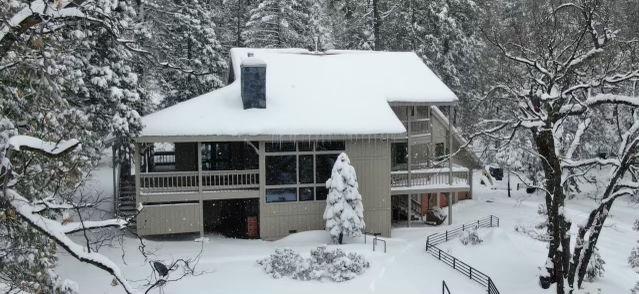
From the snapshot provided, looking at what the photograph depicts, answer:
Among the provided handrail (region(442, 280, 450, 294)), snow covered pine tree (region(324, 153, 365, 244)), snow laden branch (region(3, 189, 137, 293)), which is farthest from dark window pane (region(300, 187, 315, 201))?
snow laden branch (region(3, 189, 137, 293))

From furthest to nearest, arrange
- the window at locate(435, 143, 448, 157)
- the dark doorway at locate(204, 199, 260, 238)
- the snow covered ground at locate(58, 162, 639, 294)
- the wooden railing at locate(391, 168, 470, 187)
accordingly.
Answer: the window at locate(435, 143, 448, 157)
the wooden railing at locate(391, 168, 470, 187)
the dark doorway at locate(204, 199, 260, 238)
the snow covered ground at locate(58, 162, 639, 294)

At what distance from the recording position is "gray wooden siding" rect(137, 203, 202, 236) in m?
21.4

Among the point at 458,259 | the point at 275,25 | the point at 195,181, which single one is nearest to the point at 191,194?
the point at 195,181

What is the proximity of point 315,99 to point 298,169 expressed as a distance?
10.5 ft

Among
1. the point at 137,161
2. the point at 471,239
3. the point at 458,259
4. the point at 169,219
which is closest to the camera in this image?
the point at 458,259

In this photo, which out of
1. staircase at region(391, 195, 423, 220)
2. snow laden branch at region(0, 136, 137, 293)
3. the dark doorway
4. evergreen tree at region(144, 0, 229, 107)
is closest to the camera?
snow laden branch at region(0, 136, 137, 293)

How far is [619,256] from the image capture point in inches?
959

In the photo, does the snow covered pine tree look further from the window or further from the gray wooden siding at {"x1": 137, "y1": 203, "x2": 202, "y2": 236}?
the window

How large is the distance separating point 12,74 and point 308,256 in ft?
41.2

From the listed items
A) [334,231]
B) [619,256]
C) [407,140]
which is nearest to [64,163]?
[334,231]

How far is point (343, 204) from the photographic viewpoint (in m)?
21.0

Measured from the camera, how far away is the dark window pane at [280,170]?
22922 millimetres

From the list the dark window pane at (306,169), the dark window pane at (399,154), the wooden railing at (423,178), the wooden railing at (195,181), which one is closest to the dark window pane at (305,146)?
the dark window pane at (306,169)

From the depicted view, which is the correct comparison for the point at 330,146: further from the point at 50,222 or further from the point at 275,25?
the point at 50,222
